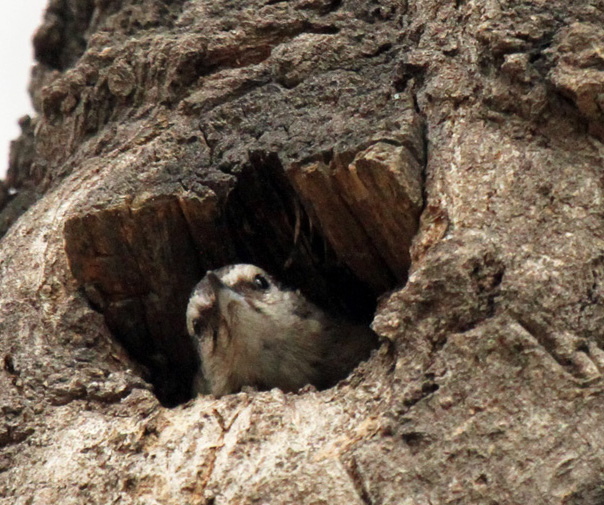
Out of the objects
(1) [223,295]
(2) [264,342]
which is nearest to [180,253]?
(1) [223,295]

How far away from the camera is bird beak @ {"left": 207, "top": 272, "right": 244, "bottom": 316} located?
13.1 feet

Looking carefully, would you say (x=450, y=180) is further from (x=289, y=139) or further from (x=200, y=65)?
(x=200, y=65)

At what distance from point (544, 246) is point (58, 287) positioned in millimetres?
2043

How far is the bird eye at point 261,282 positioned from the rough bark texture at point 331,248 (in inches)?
3.7

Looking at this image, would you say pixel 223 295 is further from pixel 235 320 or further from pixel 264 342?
pixel 264 342

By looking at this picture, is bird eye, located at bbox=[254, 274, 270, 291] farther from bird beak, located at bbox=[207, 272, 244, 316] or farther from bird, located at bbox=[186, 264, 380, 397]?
bird beak, located at bbox=[207, 272, 244, 316]

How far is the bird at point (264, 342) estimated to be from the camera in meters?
4.30

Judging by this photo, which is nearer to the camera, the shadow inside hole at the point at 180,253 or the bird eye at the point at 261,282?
the shadow inside hole at the point at 180,253

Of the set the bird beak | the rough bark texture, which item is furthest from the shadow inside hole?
the bird beak

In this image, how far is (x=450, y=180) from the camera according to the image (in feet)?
10.5

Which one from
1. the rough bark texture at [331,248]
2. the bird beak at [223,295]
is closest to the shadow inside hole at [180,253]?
the rough bark texture at [331,248]

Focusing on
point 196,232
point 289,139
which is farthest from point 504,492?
point 196,232

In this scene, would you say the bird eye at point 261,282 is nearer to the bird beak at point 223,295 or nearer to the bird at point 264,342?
the bird at point 264,342

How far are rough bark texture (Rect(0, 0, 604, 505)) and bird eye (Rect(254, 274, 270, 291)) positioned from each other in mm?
95
